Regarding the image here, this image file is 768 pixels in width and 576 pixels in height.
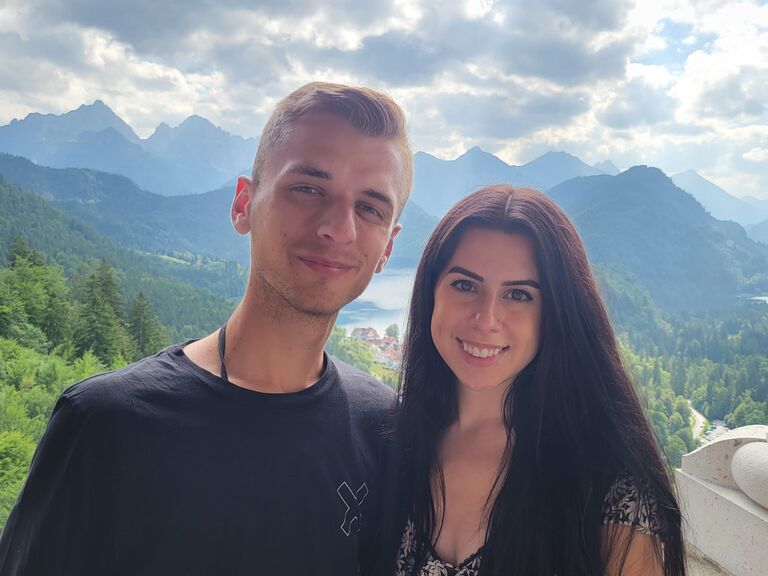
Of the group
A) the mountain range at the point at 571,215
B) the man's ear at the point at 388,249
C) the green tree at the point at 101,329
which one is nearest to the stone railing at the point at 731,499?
the mountain range at the point at 571,215

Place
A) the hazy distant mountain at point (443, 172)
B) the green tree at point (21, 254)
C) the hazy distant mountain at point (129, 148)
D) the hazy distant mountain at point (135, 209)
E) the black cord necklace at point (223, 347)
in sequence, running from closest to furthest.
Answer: the black cord necklace at point (223, 347)
the green tree at point (21, 254)
the hazy distant mountain at point (443, 172)
the hazy distant mountain at point (135, 209)
the hazy distant mountain at point (129, 148)

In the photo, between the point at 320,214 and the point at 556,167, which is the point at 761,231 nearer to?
the point at 556,167

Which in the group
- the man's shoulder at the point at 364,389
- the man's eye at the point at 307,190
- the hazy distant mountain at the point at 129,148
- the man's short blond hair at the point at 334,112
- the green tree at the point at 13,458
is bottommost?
the green tree at the point at 13,458

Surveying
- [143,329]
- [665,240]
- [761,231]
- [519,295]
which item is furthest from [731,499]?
[665,240]

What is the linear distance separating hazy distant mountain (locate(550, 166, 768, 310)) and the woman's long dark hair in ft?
84.4

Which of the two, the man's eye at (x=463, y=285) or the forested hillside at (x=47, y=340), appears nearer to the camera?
the man's eye at (x=463, y=285)

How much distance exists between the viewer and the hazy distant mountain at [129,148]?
426ft

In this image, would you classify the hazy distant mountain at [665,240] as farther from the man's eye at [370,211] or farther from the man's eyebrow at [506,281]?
the man's eye at [370,211]

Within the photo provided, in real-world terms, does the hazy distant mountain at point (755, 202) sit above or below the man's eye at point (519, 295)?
above

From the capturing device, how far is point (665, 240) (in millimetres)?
43375

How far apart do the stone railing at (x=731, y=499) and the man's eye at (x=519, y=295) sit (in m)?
1.93

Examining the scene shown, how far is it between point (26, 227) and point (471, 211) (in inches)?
1986

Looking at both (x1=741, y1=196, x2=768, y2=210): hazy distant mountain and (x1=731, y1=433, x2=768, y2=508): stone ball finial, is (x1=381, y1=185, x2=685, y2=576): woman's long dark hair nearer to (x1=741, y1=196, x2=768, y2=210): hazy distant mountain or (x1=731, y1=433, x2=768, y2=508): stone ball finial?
(x1=731, y1=433, x2=768, y2=508): stone ball finial

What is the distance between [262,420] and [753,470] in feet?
8.86
